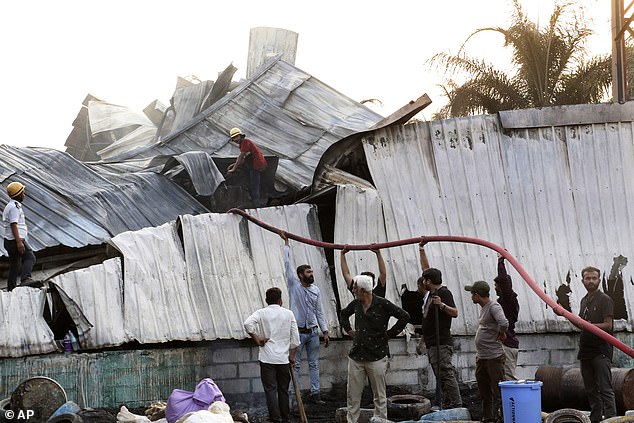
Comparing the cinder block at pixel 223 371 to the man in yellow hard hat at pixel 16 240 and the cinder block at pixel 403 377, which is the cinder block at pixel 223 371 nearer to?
the cinder block at pixel 403 377

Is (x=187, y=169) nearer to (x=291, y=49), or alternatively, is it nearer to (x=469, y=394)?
(x=469, y=394)

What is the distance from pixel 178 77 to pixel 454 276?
16272mm

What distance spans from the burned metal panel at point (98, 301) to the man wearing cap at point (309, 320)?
6.94ft

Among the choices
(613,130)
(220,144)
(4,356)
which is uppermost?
(220,144)

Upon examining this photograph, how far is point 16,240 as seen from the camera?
41.5 ft

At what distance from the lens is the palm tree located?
2312 centimetres

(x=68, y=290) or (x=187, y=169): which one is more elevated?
(x=187, y=169)

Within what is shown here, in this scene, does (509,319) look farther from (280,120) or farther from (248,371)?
(280,120)

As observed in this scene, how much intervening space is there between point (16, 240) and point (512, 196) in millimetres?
6646

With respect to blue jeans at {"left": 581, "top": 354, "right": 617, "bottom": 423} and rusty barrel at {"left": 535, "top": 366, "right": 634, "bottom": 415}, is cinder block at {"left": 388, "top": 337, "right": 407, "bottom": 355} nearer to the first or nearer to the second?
rusty barrel at {"left": 535, "top": 366, "right": 634, "bottom": 415}

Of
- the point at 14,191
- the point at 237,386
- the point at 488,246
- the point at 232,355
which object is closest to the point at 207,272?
the point at 232,355

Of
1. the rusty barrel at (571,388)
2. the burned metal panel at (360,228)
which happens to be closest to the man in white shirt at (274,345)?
the burned metal panel at (360,228)

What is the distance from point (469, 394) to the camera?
1302cm

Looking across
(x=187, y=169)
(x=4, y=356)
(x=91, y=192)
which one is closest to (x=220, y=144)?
(x=187, y=169)
